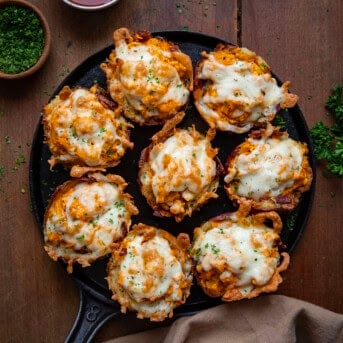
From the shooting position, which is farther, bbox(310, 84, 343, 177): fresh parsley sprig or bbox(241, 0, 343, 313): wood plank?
bbox(241, 0, 343, 313): wood plank

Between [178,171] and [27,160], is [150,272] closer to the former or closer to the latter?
[178,171]

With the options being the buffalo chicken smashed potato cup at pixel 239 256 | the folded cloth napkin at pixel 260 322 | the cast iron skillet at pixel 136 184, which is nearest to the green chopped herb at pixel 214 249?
the buffalo chicken smashed potato cup at pixel 239 256

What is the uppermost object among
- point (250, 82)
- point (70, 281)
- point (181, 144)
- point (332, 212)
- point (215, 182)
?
point (250, 82)

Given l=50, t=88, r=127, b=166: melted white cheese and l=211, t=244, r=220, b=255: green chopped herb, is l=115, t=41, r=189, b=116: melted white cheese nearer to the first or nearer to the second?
l=50, t=88, r=127, b=166: melted white cheese

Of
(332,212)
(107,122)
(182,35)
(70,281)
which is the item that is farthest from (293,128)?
(70,281)

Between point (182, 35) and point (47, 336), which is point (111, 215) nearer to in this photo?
point (47, 336)

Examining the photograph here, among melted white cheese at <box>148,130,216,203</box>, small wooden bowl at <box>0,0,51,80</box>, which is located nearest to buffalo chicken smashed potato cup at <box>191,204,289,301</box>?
melted white cheese at <box>148,130,216,203</box>

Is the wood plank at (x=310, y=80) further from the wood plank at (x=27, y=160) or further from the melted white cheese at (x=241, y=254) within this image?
the melted white cheese at (x=241, y=254)

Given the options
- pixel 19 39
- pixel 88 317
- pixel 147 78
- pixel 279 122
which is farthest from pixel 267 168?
pixel 19 39
